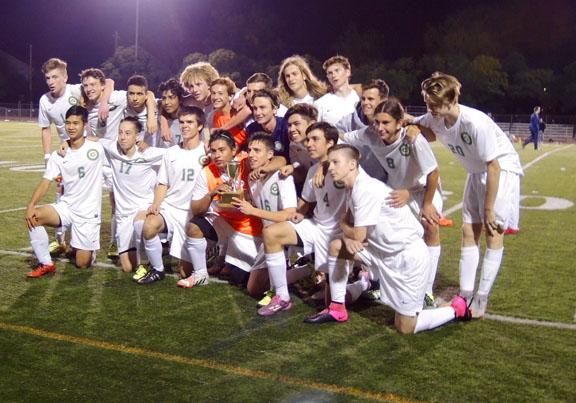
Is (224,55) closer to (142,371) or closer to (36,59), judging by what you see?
(36,59)

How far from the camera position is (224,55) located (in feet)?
192

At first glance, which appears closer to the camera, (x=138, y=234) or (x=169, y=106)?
(x=138, y=234)

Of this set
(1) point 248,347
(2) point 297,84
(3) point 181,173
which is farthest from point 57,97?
(1) point 248,347

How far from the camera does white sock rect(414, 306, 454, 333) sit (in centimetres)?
476

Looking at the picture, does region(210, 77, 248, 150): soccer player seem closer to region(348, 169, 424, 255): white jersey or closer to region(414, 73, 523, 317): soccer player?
region(414, 73, 523, 317): soccer player

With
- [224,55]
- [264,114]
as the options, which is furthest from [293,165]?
[224,55]

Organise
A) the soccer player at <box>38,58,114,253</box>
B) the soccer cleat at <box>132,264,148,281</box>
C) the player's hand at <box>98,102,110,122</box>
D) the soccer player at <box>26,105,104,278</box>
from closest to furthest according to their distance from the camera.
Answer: the soccer cleat at <box>132,264,148,281</box> → the soccer player at <box>26,105,104,278</box> → the player's hand at <box>98,102,110,122</box> → the soccer player at <box>38,58,114,253</box>

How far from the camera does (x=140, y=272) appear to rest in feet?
19.9

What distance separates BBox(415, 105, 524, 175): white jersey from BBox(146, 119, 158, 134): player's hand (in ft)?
9.31

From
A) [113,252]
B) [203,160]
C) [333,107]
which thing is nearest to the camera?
[203,160]

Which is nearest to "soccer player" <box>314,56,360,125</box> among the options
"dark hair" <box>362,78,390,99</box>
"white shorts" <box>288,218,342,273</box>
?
"dark hair" <box>362,78,390,99</box>

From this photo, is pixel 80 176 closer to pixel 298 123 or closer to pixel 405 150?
pixel 298 123

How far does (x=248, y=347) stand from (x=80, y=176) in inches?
114

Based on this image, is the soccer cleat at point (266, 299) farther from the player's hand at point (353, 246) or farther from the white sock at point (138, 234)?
the white sock at point (138, 234)
